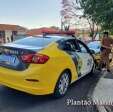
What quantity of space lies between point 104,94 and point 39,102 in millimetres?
1692

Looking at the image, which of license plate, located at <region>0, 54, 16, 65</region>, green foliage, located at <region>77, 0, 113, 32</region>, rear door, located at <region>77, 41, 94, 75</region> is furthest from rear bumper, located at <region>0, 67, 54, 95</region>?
green foliage, located at <region>77, 0, 113, 32</region>

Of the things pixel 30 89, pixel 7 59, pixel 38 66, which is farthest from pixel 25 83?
pixel 7 59

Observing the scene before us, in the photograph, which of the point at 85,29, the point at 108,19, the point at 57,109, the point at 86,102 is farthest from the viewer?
the point at 85,29

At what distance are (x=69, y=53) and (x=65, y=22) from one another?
2860 cm

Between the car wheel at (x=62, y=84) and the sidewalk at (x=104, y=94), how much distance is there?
0.73 m

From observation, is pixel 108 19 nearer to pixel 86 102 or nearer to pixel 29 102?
pixel 86 102

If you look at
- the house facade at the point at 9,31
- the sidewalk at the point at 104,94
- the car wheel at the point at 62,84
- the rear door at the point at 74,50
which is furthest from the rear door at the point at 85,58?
the house facade at the point at 9,31

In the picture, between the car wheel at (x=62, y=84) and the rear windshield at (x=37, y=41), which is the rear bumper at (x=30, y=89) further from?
the rear windshield at (x=37, y=41)

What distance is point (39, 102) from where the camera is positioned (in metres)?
6.00

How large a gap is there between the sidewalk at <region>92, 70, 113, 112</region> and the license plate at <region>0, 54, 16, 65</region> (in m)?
2.04

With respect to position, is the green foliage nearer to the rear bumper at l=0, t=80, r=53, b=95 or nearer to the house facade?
the rear bumper at l=0, t=80, r=53, b=95

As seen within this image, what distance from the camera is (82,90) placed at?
23.8 ft

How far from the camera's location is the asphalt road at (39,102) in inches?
219

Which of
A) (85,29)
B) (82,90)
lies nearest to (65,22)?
(85,29)
